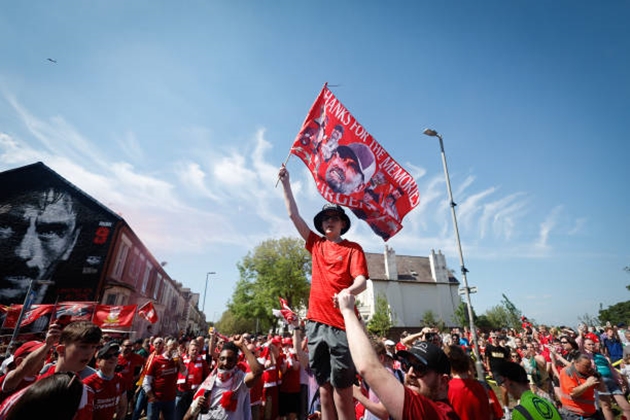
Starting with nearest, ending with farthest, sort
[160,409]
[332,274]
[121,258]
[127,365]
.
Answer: [332,274] < [160,409] < [127,365] < [121,258]

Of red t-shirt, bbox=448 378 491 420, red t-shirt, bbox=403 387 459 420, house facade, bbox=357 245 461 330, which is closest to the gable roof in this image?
red t-shirt, bbox=448 378 491 420

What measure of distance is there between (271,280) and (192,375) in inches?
1284

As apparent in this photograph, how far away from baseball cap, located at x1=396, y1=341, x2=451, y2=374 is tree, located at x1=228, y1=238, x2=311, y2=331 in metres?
38.7

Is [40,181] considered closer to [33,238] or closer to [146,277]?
[33,238]

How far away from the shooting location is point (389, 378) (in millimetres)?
1682

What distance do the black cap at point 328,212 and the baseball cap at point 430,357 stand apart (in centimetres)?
181

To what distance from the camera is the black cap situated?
3.85 metres

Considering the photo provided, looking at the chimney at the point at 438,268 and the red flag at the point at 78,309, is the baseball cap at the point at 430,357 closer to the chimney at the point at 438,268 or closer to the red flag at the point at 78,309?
the red flag at the point at 78,309

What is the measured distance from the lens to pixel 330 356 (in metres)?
2.92

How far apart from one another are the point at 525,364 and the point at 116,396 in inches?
532

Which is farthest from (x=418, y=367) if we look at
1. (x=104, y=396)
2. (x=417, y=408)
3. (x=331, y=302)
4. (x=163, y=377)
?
(x=163, y=377)

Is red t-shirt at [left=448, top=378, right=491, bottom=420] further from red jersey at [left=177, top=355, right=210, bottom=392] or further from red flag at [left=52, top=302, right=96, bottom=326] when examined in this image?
red flag at [left=52, top=302, right=96, bottom=326]

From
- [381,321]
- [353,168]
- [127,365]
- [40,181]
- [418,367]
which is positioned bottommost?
[127,365]

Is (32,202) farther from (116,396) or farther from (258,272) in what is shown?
(258,272)
